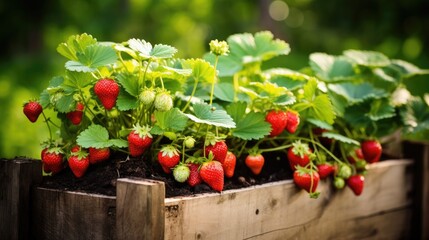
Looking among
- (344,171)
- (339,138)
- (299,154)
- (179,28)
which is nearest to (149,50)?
(299,154)

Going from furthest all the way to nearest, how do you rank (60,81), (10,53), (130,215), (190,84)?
(10,53)
(190,84)
(60,81)
(130,215)

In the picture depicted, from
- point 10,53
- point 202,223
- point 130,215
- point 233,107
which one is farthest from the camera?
point 10,53

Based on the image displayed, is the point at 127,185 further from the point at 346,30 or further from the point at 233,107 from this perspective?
the point at 346,30

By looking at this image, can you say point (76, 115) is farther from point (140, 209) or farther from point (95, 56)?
point (140, 209)

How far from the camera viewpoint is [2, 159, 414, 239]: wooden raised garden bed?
167cm

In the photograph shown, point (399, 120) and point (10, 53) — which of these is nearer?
point (399, 120)

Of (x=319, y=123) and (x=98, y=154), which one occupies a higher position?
(x=319, y=123)

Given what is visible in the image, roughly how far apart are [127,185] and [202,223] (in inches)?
12.1

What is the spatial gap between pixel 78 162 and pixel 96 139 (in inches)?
3.9

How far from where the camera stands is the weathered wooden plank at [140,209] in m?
1.64

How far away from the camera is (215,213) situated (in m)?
1.91

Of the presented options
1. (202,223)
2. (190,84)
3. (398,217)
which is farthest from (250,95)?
(398,217)

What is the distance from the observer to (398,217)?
114 inches

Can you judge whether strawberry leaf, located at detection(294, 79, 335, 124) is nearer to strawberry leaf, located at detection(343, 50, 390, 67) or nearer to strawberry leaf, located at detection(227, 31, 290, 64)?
strawberry leaf, located at detection(227, 31, 290, 64)
